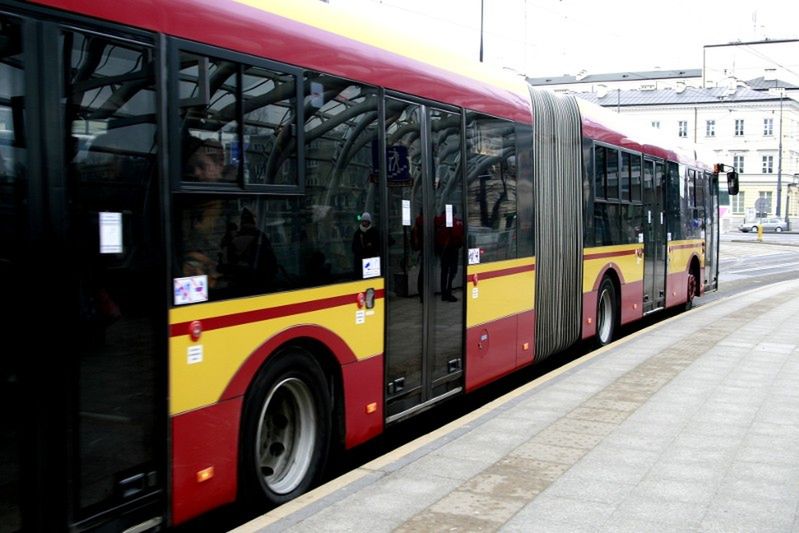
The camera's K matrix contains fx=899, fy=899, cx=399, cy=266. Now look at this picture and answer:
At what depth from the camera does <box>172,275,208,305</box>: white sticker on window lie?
14.4 feet

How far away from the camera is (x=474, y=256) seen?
8078 mm

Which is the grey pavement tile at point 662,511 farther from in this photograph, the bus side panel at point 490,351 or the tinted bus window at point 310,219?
the bus side panel at point 490,351

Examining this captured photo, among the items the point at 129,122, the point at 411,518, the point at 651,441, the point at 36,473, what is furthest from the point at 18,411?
the point at 651,441

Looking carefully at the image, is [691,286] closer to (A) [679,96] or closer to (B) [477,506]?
(B) [477,506]

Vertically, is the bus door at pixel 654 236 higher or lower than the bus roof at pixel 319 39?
lower

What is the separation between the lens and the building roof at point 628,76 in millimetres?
110500

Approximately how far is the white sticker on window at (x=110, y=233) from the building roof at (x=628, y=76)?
359ft

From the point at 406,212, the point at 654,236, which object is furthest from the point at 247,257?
the point at 654,236

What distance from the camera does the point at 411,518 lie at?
4730 millimetres

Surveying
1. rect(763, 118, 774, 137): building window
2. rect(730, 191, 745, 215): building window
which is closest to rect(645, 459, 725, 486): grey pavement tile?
rect(730, 191, 745, 215): building window

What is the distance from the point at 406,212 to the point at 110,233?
3069mm

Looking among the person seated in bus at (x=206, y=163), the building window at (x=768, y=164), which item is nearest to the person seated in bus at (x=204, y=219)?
the person seated in bus at (x=206, y=163)

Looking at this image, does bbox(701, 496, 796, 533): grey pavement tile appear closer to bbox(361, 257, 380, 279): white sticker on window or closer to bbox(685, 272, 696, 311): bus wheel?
bbox(361, 257, 380, 279): white sticker on window

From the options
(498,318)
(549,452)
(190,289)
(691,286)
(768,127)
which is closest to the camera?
(190,289)
